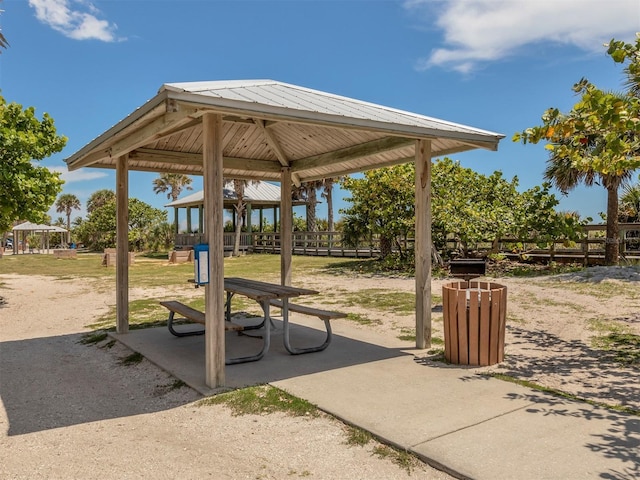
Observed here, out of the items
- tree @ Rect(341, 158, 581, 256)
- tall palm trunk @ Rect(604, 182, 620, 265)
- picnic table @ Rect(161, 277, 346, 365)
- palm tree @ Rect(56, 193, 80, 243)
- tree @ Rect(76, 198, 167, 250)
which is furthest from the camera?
palm tree @ Rect(56, 193, 80, 243)

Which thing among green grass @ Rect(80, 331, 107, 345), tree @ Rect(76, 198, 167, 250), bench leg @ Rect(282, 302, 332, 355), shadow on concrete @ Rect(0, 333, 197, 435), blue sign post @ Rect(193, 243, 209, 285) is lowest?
shadow on concrete @ Rect(0, 333, 197, 435)

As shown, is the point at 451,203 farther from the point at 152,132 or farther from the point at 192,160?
the point at 152,132

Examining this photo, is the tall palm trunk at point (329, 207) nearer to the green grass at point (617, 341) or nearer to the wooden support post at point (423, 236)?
the green grass at point (617, 341)

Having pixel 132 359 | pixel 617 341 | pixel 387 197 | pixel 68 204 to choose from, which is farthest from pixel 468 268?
pixel 68 204

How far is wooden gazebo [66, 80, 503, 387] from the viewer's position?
4.41 m

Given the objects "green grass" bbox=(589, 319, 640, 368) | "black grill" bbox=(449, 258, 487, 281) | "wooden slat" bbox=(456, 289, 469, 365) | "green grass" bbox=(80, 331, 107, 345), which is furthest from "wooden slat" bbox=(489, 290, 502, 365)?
"green grass" bbox=(80, 331, 107, 345)

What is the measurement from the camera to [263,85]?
5.43 metres

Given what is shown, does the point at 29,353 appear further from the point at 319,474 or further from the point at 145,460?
the point at 319,474

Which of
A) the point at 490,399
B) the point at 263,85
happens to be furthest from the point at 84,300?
the point at 490,399

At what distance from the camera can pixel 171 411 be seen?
4203mm

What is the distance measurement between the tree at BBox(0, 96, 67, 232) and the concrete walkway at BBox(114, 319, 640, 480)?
5662 mm

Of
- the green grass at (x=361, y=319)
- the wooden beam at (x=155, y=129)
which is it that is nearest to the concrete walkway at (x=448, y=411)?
the green grass at (x=361, y=319)

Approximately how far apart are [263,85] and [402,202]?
11.3m

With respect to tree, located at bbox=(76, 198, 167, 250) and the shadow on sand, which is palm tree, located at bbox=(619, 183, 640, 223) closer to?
the shadow on sand
